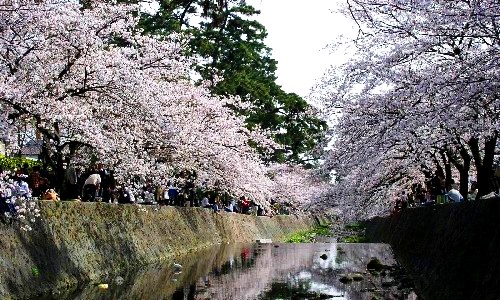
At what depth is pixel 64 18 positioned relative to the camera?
44.4ft

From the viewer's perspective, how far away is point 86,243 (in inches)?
598

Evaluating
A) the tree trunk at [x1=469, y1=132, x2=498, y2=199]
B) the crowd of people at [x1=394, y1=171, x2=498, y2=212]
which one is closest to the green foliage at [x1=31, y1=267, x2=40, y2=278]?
the crowd of people at [x1=394, y1=171, x2=498, y2=212]

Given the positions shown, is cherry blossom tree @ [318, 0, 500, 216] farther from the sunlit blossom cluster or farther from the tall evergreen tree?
the tall evergreen tree

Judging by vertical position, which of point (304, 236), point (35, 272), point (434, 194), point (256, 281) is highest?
point (434, 194)

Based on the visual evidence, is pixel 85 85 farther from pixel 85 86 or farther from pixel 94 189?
pixel 94 189

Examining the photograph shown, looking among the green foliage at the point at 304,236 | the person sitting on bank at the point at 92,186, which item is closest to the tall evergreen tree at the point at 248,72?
the green foliage at the point at 304,236

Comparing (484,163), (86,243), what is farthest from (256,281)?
(484,163)

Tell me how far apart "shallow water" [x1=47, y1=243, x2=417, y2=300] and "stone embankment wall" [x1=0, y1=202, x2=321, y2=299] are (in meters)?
0.53

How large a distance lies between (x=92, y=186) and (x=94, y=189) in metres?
0.11

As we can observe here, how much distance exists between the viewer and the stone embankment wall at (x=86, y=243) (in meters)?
11.5

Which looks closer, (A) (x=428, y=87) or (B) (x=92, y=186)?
(A) (x=428, y=87)

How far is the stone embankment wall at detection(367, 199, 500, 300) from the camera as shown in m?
7.61

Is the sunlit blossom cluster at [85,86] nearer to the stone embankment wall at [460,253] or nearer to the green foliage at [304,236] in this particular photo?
the stone embankment wall at [460,253]

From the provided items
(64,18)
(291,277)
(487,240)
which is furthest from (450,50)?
(64,18)
